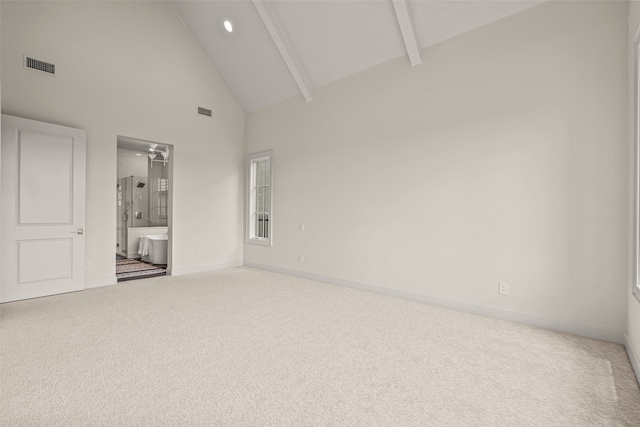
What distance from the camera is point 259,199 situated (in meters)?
6.33

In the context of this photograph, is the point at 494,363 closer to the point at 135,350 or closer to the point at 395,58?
the point at 135,350

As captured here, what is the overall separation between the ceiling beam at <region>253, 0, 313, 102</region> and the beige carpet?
3550mm

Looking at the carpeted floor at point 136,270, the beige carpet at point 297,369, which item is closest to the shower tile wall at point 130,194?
the carpeted floor at point 136,270

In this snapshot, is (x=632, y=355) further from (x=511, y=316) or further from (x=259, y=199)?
(x=259, y=199)

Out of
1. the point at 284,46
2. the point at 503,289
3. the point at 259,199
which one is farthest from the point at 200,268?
the point at 503,289

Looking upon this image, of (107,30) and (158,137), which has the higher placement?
(107,30)

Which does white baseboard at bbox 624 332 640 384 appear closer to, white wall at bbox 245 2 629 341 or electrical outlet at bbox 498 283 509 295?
white wall at bbox 245 2 629 341

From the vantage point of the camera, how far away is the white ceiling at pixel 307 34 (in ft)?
11.7

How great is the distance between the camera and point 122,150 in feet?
28.3

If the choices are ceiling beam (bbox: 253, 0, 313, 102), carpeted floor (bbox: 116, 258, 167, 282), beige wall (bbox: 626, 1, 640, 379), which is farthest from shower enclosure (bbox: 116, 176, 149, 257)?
beige wall (bbox: 626, 1, 640, 379)

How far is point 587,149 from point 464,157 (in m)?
1.07

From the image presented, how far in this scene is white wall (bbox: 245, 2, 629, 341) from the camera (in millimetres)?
2770

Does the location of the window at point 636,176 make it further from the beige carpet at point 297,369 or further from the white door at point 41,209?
the white door at point 41,209

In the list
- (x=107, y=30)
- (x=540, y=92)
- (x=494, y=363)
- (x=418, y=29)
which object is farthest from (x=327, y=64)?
(x=494, y=363)
